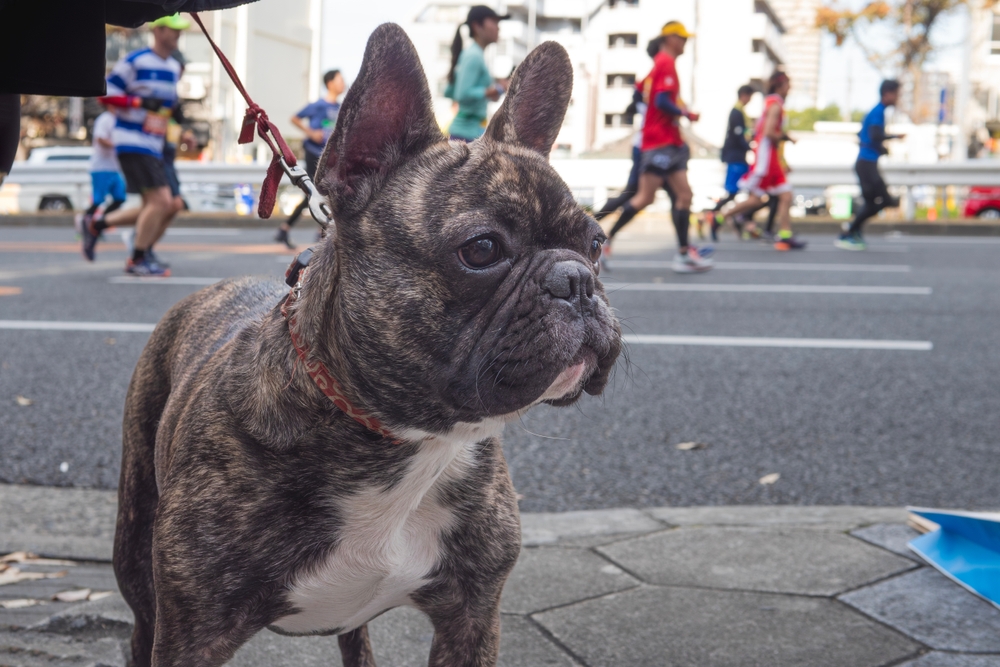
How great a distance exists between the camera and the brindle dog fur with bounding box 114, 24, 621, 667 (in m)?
1.77

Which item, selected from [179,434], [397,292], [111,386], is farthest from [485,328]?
[111,386]

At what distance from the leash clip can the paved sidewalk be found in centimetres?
110

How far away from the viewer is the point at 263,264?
408 inches

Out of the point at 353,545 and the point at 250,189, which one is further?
the point at 250,189

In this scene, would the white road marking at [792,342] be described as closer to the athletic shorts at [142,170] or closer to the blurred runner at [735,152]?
the athletic shorts at [142,170]

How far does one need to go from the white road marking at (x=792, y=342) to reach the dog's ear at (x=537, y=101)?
14.2 ft

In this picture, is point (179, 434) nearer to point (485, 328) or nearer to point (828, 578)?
point (485, 328)

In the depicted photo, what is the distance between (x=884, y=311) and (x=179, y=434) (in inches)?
269

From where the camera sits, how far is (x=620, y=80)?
215ft

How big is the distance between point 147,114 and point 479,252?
7.62 meters

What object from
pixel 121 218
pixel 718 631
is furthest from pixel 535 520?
pixel 121 218

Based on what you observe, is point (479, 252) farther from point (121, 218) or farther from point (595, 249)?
point (121, 218)

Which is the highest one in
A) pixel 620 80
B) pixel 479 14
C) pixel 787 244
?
pixel 620 80

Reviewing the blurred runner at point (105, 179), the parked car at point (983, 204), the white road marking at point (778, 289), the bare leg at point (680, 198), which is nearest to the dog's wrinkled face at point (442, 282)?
the white road marking at point (778, 289)
